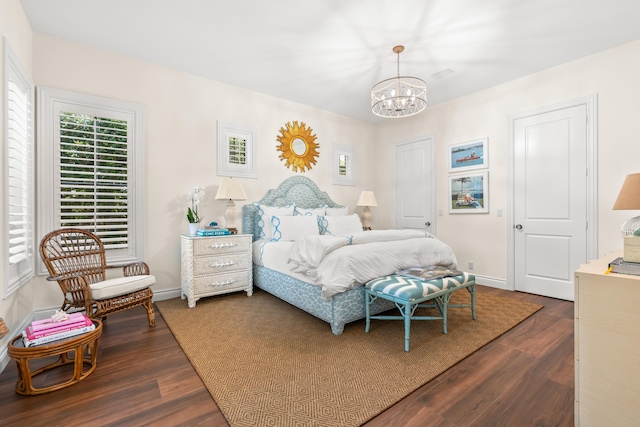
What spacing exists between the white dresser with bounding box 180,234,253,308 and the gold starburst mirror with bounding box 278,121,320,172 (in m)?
1.59

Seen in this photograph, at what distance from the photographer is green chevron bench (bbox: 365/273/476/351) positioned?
2.18 metres

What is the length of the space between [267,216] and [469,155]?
10.2ft

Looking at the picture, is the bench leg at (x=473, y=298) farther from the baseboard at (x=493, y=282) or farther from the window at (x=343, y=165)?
the window at (x=343, y=165)

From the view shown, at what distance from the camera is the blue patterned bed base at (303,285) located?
8.16 ft

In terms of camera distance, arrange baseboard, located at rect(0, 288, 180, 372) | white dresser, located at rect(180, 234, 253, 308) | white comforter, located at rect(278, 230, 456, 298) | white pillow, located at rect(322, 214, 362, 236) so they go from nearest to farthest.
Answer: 1. baseboard, located at rect(0, 288, 180, 372)
2. white comforter, located at rect(278, 230, 456, 298)
3. white dresser, located at rect(180, 234, 253, 308)
4. white pillow, located at rect(322, 214, 362, 236)

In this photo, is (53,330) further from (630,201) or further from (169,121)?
(630,201)

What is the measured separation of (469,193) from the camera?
4.27 m

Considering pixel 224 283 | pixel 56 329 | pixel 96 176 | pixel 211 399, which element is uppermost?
pixel 96 176

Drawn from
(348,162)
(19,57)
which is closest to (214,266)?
(19,57)

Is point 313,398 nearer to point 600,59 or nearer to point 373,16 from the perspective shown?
point 373,16

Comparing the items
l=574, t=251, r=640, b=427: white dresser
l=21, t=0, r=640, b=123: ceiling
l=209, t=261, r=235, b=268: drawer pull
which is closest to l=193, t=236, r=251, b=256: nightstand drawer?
l=209, t=261, r=235, b=268: drawer pull

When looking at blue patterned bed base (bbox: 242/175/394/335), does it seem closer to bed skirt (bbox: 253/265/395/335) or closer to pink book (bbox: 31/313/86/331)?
bed skirt (bbox: 253/265/395/335)

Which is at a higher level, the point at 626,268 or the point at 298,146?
the point at 298,146

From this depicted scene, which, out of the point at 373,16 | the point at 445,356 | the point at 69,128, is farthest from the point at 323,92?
the point at 445,356
